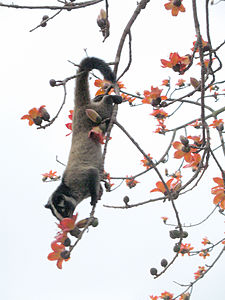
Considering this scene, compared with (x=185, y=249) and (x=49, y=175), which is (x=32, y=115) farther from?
(x=185, y=249)

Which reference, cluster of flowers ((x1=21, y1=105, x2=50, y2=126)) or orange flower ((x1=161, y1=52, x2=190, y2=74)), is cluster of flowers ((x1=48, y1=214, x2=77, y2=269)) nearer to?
cluster of flowers ((x1=21, y1=105, x2=50, y2=126))

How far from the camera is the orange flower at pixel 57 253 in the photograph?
1.67 m

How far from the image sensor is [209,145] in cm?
178

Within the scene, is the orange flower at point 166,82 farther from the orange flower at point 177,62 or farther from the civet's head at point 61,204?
the civet's head at point 61,204

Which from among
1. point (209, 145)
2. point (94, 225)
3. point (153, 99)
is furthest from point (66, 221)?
point (153, 99)

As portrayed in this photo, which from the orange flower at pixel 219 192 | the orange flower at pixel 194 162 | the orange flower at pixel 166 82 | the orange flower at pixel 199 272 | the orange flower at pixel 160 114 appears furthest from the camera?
the orange flower at pixel 199 272

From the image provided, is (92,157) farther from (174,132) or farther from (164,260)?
(164,260)

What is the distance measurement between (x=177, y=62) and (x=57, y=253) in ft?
5.60

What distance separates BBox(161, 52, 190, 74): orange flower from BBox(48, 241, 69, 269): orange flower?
1645mm

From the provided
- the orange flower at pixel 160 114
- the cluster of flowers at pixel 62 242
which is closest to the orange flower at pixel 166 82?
the orange flower at pixel 160 114

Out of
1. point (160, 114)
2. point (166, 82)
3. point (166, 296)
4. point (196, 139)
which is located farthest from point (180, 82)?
point (166, 296)

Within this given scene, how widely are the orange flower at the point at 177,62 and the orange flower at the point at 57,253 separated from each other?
5.40 feet

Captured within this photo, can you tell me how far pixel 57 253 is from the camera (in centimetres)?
169

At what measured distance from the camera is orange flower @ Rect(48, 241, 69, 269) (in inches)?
65.9
